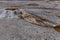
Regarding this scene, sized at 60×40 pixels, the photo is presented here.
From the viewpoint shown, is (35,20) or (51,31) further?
(35,20)

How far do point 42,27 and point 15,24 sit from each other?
197 millimetres

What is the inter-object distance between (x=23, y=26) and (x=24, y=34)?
0.13 meters

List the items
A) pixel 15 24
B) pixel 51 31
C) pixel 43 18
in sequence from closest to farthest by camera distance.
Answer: pixel 51 31 → pixel 15 24 → pixel 43 18

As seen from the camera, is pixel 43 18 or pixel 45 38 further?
pixel 43 18

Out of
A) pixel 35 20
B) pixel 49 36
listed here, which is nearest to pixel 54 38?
pixel 49 36

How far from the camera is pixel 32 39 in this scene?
0.73m

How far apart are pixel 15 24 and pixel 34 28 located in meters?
0.15

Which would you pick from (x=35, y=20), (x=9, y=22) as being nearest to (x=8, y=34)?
(x=9, y=22)

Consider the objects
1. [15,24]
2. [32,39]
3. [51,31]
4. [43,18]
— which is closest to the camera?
[32,39]

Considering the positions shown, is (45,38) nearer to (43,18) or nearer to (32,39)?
(32,39)

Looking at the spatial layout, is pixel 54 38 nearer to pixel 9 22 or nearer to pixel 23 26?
pixel 23 26

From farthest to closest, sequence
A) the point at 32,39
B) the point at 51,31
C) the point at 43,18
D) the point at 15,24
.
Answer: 1. the point at 43,18
2. the point at 15,24
3. the point at 51,31
4. the point at 32,39

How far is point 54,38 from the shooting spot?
0.75 metres

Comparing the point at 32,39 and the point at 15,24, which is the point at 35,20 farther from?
the point at 32,39
